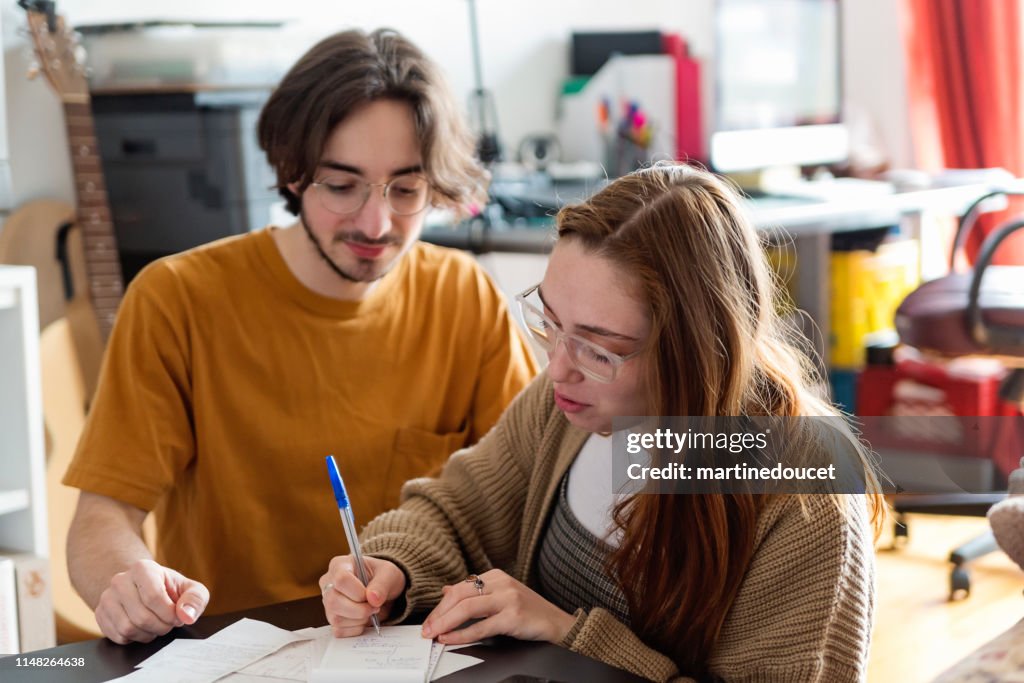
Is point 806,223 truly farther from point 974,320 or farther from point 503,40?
point 503,40

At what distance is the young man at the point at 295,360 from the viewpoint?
4.94 ft

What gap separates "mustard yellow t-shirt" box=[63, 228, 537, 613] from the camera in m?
1.50

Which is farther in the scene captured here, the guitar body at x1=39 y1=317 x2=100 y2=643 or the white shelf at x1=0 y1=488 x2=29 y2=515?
the guitar body at x1=39 y1=317 x2=100 y2=643

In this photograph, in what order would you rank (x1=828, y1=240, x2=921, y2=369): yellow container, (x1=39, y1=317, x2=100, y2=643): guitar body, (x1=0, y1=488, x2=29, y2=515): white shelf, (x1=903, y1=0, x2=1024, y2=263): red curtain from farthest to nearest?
(x1=903, y1=0, x2=1024, y2=263): red curtain, (x1=828, y1=240, x2=921, y2=369): yellow container, (x1=39, y1=317, x2=100, y2=643): guitar body, (x1=0, y1=488, x2=29, y2=515): white shelf

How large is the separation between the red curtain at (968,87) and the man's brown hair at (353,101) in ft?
8.91

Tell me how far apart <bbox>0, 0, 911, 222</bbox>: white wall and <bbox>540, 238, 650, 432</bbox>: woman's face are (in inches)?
61.8

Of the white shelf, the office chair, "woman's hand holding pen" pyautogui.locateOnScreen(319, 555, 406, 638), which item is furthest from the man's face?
the office chair

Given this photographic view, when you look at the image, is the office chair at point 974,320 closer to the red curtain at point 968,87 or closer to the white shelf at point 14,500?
the red curtain at point 968,87

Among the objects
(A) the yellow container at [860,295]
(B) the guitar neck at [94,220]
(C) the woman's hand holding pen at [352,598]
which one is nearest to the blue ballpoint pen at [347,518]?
(C) the woman's hand holding pen at [352,598]

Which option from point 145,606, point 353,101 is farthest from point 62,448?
point 145,606

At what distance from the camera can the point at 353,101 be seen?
1.53m

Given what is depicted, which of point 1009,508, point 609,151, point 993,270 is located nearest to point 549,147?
point 609,151

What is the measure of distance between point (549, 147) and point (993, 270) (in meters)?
1.33

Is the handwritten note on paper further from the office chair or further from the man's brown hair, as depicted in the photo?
the office chair
